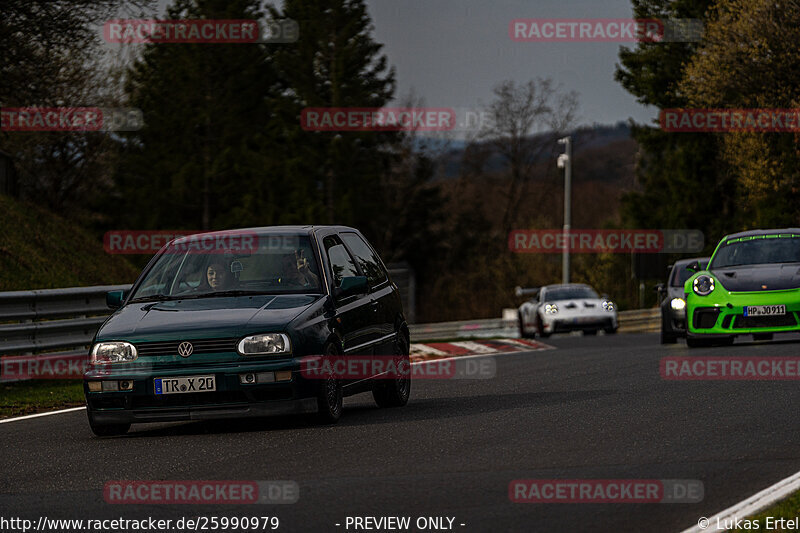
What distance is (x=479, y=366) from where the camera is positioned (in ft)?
56.4

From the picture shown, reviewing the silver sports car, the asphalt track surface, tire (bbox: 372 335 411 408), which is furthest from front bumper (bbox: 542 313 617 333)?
tire (bbox: 372 335 411 408)

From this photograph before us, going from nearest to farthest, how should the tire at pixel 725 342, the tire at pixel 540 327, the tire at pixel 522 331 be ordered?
the tire at pixel 725 342 < the tire at pixel 540 327 < the tire at pixel 522 331

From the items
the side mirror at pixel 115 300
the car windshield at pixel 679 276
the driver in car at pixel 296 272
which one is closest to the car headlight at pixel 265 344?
the driver in car at pixel 296 272

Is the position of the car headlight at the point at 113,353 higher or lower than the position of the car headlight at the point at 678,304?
higher

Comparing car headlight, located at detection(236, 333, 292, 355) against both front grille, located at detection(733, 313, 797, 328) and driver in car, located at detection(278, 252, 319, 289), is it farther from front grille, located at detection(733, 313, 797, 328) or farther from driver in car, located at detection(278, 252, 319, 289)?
front grille, located at detection(733, 313, 797, 328)

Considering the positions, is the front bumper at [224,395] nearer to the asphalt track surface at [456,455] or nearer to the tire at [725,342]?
the asphalt track surface at [456,455]

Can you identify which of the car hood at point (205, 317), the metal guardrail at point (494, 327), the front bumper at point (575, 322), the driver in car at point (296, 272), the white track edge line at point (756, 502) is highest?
→ the driver in car at point (296, 272)

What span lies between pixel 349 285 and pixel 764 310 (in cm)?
809

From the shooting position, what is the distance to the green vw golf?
930 cm

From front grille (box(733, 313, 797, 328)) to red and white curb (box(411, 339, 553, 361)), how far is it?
14.3ft

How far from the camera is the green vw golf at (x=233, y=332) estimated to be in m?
9.30

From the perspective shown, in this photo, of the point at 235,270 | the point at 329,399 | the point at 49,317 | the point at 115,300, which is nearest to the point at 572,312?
the point at 49,317

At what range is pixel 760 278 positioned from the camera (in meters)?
16.9
